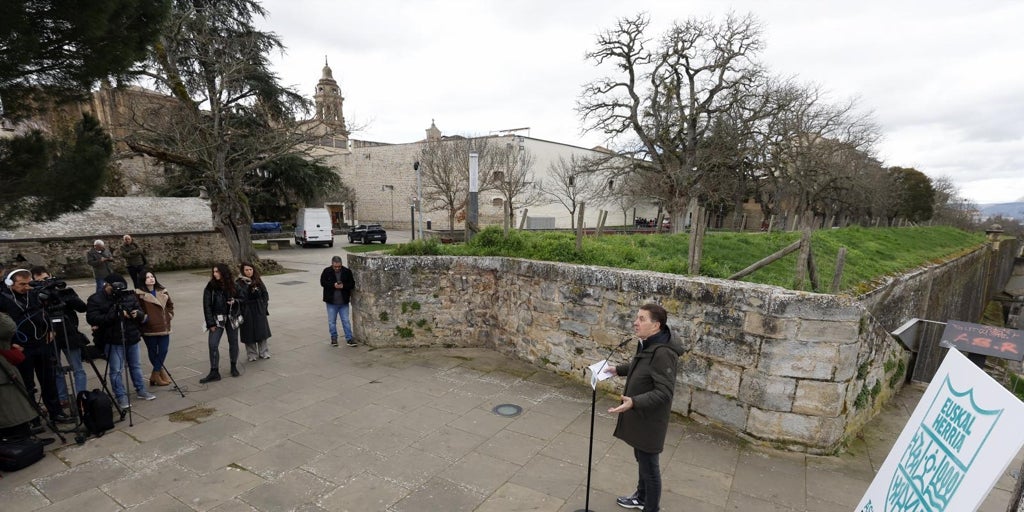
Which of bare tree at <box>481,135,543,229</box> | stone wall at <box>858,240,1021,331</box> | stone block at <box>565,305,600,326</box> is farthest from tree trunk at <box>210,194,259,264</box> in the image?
stone wall at <box>858,240,1021,331</box>

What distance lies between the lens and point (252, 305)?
700 centimetres

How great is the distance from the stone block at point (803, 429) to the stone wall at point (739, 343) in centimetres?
1

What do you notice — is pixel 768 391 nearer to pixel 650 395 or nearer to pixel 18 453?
pixel 650 395

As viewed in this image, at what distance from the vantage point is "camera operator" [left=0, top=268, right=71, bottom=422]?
4.81 metres

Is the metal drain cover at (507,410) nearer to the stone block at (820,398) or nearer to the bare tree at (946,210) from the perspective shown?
the stone block at (820,398)

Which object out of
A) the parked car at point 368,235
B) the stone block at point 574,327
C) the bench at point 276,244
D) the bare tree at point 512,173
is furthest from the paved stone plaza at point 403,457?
the bare tree at point 512,173

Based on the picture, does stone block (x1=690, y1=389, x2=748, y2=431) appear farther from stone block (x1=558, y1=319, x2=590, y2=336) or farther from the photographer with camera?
the photographer with camera

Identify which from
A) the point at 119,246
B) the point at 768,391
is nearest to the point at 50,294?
the point at 768,391

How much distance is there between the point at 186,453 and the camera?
4527 millimetres

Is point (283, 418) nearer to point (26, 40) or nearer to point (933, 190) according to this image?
point (26, 40)

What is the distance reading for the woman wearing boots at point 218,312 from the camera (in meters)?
6.30

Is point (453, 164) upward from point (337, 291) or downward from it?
upward

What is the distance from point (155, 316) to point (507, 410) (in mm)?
4779

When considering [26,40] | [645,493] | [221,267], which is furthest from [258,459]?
[26,40]
